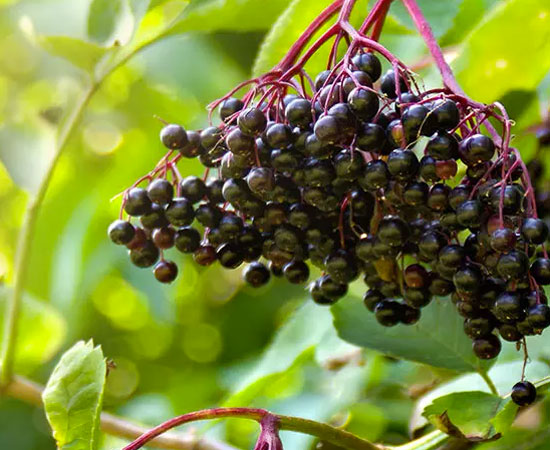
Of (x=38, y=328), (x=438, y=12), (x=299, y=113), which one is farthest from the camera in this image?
(x=38, y=328)

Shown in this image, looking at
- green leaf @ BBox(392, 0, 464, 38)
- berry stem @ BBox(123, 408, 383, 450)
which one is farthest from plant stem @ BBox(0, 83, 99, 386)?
berry stem @ BBox(123, 408, 383, 450)

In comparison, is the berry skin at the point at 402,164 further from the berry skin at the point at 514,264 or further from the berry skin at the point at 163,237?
the berry skin at the point at 163,237

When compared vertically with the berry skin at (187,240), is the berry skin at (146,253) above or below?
below

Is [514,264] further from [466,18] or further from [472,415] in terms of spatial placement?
[466,18]

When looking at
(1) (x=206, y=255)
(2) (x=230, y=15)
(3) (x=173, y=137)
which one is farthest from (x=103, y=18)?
(1) (x=206, y=255)

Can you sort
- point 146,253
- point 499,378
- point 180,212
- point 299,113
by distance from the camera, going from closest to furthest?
point 299,113, point 180,212, point 146,253, point 499,378

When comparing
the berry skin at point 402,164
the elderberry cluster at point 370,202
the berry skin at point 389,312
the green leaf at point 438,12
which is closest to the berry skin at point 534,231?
the elderberry cluster at point 370,202

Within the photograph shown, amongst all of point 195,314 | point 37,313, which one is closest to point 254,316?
point 195,314
